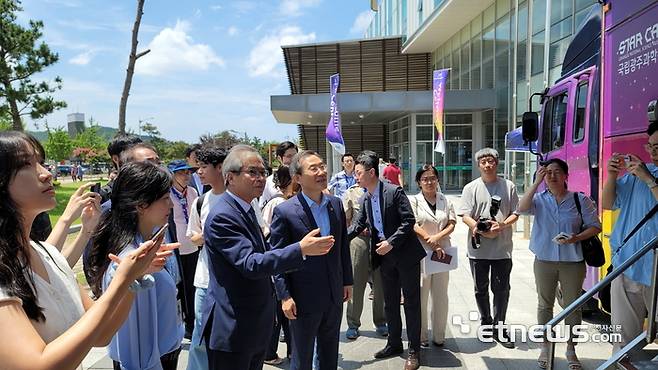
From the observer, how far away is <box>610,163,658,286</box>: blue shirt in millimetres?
2996

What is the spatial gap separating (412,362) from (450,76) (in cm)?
2184

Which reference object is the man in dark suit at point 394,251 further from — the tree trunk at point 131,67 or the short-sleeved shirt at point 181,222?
the tree trunk at point 131,67

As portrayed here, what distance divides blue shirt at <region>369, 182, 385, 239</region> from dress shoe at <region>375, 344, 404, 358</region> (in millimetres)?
1033

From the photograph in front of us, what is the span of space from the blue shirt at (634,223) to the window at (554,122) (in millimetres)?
1949

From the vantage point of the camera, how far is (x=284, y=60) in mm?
27297

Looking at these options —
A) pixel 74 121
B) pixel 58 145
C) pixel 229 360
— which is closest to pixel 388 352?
pixel 229 360

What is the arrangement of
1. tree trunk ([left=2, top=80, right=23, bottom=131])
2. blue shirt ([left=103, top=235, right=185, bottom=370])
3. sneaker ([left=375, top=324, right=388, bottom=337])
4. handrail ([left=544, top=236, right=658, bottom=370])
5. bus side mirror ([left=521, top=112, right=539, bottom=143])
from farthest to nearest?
tree trunk ([left=2, top=80, right=23, bottom=131]) → bus side mirror ([left=521, top=112, right=539, bottom=143]) → sneaker ([left=375, top=324, right=388, bottom=337]) → handrail ([left=544, top=236, right=658, bottom=370]) → blue shirt ([left=103, top=235, right=185, bottom=370])

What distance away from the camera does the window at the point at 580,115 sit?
458 centimetres

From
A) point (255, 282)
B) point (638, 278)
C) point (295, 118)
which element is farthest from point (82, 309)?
point (295, 118)

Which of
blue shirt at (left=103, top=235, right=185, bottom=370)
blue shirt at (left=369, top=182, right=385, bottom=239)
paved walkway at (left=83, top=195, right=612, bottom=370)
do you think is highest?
blue shirt at (left=369, top=182, right=385, bottom=239)

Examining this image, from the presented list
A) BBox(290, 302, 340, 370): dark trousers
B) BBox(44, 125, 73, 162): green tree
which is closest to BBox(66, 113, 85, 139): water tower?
BBox(44, 125, 73, 162): green tree

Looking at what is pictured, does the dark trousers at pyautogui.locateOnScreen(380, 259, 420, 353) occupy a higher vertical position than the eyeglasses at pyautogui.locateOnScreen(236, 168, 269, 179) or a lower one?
lower

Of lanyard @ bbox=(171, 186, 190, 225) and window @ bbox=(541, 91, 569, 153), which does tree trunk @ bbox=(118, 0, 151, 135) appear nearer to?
lanyard @ bbox=(171, 186, 190, 225)

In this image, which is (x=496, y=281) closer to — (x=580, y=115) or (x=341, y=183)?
(x=580, y=115)
